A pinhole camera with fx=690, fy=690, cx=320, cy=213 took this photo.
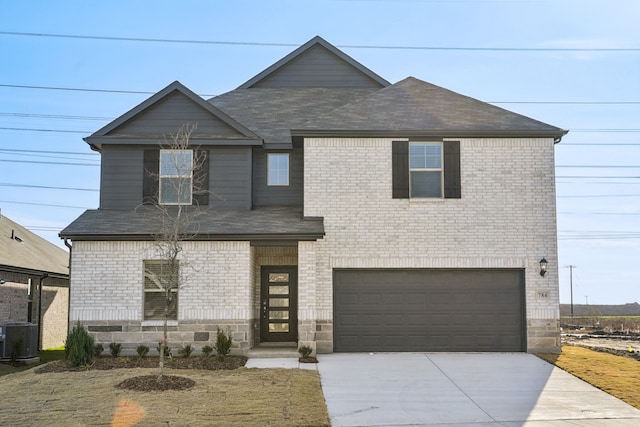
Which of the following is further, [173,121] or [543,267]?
[173,121]

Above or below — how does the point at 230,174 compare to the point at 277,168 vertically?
below

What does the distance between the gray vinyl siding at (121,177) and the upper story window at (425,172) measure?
7148 millimetres

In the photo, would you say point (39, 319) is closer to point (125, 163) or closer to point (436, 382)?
point (125, 163)

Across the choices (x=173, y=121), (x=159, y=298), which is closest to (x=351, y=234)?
(x=159, y=298)

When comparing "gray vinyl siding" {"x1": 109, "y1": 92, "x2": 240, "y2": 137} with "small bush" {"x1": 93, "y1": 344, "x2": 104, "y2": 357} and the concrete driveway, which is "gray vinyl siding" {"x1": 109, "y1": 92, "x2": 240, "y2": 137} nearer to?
"small bush" {"x1": 93, "y1": 344, "x2": 104, "y2": 357}

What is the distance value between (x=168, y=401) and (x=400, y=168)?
8.92m

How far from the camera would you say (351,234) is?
17484 millimetres

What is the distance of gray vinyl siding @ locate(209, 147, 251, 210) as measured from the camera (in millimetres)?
18266

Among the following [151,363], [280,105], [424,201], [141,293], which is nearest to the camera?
[151,363]

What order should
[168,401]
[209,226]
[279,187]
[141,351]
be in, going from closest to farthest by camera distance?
[168,401], [141,351], [209,226], [279,187]

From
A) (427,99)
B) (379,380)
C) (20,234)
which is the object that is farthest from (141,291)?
(20,234)

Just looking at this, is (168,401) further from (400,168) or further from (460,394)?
(400,168)

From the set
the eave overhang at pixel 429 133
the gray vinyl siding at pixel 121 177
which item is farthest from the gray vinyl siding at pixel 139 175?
the eave overhang at pixel 429 133

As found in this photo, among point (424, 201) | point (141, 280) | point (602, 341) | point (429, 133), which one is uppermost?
point (429, 133)
